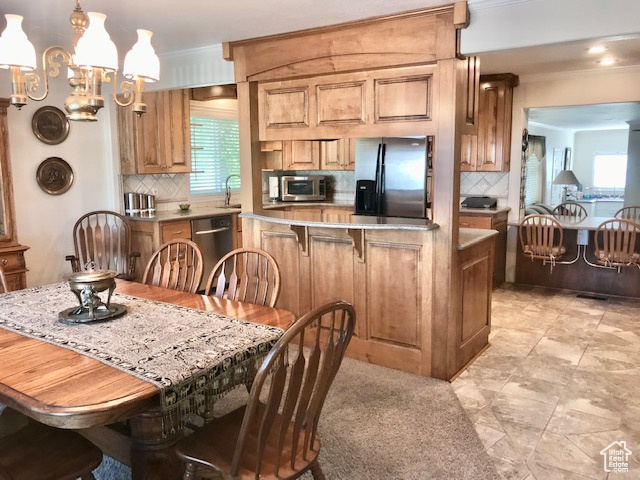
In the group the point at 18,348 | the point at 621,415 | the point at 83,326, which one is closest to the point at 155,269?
the point at 83,326

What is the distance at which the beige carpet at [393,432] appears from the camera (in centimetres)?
238

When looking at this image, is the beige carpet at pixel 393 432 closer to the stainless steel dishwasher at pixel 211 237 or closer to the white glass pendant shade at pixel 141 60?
the white glass pendant shade at pixel 141 60

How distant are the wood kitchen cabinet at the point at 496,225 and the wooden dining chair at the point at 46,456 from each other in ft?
14.6

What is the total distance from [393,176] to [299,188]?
1.68 meters

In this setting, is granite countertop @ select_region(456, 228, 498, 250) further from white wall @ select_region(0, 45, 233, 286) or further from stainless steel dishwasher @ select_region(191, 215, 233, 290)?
stainless steel dishwasher @ select_region(191, 215, 233, 290)

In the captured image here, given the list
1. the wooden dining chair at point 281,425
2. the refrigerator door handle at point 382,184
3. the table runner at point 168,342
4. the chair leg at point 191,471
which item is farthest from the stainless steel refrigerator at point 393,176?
the chair leg at point 191,471

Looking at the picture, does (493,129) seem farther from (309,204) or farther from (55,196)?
(55,196)

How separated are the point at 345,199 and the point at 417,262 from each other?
3569mm

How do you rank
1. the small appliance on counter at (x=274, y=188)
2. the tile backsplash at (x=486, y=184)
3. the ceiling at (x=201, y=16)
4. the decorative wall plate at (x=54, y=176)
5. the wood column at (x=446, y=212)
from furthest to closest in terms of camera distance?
the small appliance on counter at (x=274, y=188), the tile backsplash at (x=486, y=184), the decorative wall plate at (x=54, y=176), the wood column at (x=446, y=212), the ceiling at (x=201, y=16)

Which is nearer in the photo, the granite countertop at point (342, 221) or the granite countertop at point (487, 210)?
the granite countertop at point (342, 221)

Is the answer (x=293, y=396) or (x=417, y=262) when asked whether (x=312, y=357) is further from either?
(x=417, y=262)

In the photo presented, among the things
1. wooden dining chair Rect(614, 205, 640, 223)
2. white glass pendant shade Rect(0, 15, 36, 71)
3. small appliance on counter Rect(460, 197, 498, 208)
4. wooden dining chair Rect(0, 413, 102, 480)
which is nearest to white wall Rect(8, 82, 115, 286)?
white glass pendant shade Rect(0, 15, 36, 71)

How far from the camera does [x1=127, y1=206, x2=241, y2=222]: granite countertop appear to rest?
503 cm

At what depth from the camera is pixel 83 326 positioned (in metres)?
2.15
